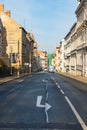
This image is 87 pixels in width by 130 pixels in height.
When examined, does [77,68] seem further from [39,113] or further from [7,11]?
[39,113]

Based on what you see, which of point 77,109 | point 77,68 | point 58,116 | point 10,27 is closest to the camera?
point 58,116

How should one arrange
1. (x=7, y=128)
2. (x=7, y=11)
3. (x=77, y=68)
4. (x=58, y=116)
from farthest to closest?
A: (x=7, y=11)
(x=77, y=68)
(x=58, y=116)
(x=7, y=128)

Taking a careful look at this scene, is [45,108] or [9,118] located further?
[45,108]

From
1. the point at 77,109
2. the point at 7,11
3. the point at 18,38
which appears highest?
the point at 7,11

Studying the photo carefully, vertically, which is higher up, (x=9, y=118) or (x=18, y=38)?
(x=18, y=38)

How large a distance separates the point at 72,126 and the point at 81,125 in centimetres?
30

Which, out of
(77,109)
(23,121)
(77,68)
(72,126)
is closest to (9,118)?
(23,121)


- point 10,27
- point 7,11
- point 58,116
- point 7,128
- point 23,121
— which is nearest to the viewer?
point 7,128

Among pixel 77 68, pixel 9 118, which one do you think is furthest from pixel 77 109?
pixel 77 68

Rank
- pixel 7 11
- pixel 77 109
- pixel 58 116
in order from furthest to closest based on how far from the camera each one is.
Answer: pixel 7 11, pixel 77 109, pixel 58 116

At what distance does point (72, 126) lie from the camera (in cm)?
1041

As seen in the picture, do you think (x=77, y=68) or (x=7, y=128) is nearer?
(x=7, y=128)

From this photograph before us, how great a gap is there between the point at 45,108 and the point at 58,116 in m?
2.42

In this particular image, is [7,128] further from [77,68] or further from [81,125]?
[77,68]
